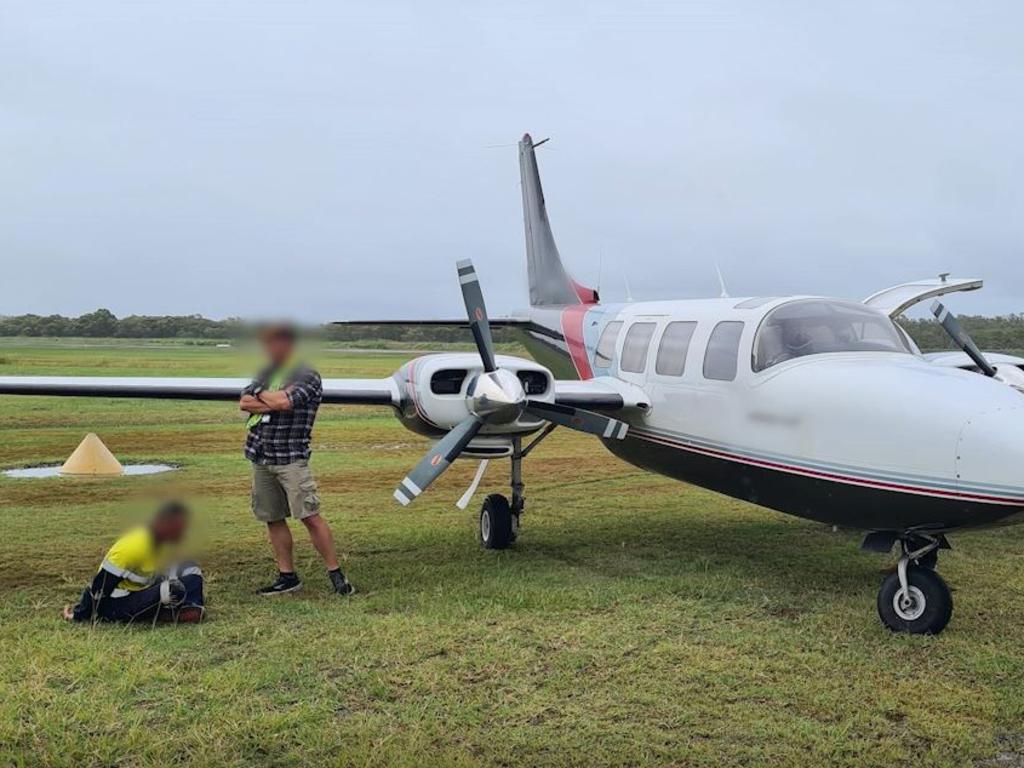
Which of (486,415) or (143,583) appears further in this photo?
(486,415)

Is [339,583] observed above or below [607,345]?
below

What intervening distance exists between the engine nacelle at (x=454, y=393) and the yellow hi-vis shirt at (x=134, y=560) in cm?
295

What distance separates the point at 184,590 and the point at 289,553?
1.02 metres

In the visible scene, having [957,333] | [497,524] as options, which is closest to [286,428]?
[497,524]

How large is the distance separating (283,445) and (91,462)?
7.68 meters

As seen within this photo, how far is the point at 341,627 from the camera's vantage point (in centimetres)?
607

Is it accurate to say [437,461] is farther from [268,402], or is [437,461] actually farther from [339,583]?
[268,402]

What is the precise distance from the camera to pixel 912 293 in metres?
10.5

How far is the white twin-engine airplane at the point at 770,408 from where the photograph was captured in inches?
230

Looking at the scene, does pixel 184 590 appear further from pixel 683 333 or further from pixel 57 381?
pixel 683 333

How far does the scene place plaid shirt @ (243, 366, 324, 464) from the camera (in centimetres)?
671

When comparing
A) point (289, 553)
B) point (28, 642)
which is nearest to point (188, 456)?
point (289, 553)

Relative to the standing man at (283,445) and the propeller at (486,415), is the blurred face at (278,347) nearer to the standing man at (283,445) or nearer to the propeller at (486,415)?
the standing man at (283,445)

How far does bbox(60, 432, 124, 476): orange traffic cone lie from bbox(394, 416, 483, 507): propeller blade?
7052mm
